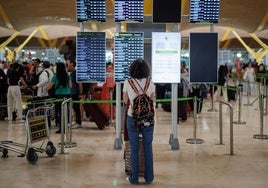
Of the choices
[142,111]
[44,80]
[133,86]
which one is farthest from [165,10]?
[44,80]

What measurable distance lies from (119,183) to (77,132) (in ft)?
15.7

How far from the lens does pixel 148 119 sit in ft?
19.3

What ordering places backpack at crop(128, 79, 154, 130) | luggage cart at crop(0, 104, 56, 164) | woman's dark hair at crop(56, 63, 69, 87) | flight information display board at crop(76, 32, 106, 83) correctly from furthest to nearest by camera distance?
woman's dark hair at crop(56, 63, 69, 87)
flight information display board at crop(76, 32, 106, 83)
luggage cart at crop(0, 104, 56, 164)
backpack at crop(128, 79, 154, 130)

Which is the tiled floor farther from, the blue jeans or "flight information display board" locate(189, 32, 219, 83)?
"flight information display board" locate(189, 32, 219, 83)

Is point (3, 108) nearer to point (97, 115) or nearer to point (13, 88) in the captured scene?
point (13, 88)

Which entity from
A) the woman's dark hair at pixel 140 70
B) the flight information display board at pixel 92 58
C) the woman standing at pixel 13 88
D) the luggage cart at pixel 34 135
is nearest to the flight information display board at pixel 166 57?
the flight information display board at pixel 92 58

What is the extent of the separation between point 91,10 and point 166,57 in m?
Result: 1.64

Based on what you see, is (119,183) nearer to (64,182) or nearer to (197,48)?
(64,182)

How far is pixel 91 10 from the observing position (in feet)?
27.7

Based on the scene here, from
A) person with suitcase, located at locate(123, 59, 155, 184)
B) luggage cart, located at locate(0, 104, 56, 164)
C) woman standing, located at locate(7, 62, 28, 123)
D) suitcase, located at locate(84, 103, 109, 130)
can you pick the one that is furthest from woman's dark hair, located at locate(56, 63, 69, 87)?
person with suitcase, located at locate(123, 59, 155, 184)

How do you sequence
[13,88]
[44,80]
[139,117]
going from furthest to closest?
[13,88]
[44,80]
[139,117]

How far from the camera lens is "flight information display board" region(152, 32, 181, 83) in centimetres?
838

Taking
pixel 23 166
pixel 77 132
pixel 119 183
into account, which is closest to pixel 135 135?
pixel 119 183

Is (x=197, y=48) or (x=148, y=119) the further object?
(x=197, y=48)
